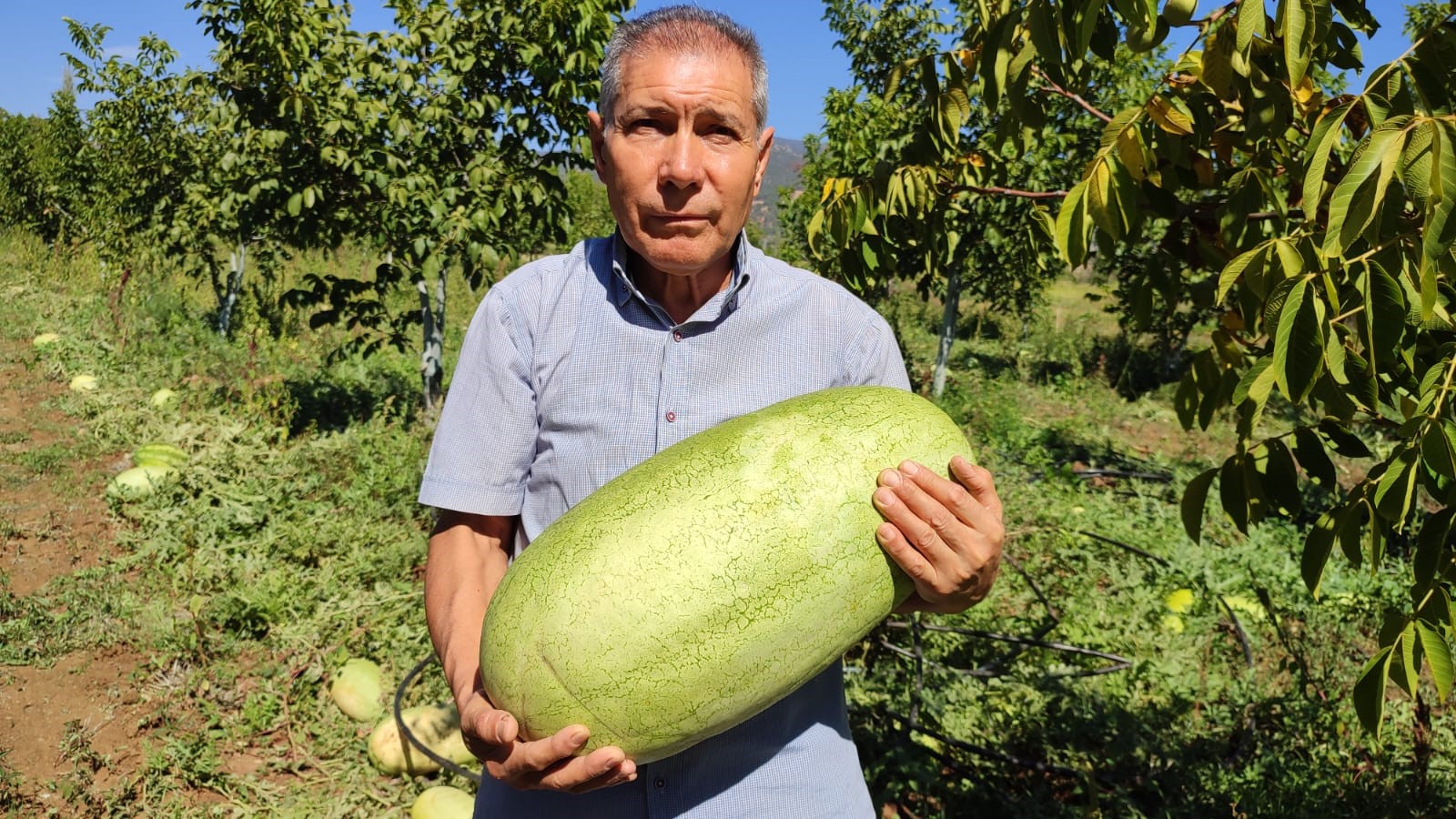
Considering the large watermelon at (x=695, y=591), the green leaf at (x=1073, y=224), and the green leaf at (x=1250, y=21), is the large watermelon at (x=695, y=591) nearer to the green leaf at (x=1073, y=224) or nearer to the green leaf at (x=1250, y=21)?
the green leaf at (x=1073, y=224)

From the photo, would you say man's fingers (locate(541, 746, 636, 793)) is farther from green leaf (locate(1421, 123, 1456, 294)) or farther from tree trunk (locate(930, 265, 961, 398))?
tree trunk (locate(930, 265, 961, 398))

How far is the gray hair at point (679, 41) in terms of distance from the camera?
1447mm

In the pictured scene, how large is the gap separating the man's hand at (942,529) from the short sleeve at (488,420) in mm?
659

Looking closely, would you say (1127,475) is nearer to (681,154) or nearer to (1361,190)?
(1361,190)

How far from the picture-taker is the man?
144cm

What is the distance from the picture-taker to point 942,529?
4.57ft

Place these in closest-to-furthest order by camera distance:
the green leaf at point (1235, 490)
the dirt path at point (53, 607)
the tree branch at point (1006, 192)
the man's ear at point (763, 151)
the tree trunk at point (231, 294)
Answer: the man's ear at point (763, 151) < the green leaf at point (1235, 490) < the tree branch at point (1006, 192) < the dirt path at point (53, 607) < the tree trunk at point (231, 294)

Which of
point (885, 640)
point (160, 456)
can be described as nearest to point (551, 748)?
point (885, 640)

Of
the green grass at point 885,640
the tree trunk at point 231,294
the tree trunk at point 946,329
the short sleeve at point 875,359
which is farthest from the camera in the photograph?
the tree trunk at point 946,329

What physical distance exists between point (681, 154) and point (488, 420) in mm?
579

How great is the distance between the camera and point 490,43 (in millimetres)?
6148

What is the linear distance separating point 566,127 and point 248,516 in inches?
134

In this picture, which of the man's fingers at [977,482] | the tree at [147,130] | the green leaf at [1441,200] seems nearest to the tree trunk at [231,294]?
the tree at [147,130]

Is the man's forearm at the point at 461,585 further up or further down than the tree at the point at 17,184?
further down
